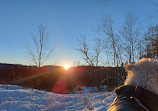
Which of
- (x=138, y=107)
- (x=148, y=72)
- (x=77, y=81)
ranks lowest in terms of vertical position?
(x=77, y=81)

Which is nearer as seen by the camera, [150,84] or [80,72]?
[150,84]

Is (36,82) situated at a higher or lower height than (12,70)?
lower

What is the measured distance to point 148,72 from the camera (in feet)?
5.97

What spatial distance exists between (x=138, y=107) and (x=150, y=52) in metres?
6.64

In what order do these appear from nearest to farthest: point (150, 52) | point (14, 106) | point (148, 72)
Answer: point (148, 72) < point (14, 106) < point (150, 52)

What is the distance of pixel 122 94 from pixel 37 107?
3.11 meters

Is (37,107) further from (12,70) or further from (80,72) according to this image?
(12,70)

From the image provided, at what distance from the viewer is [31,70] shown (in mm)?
15969

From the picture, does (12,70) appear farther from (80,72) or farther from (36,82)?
(80,72)

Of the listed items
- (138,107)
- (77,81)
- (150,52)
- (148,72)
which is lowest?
(77,81)

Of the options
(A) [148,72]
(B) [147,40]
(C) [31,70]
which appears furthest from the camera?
(C) [31,70]

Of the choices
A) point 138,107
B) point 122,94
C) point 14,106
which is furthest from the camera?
point 14,106

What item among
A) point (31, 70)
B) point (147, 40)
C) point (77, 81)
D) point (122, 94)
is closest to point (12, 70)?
point (31, 70)

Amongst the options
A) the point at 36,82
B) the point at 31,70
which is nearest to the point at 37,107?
the point at 36,82
